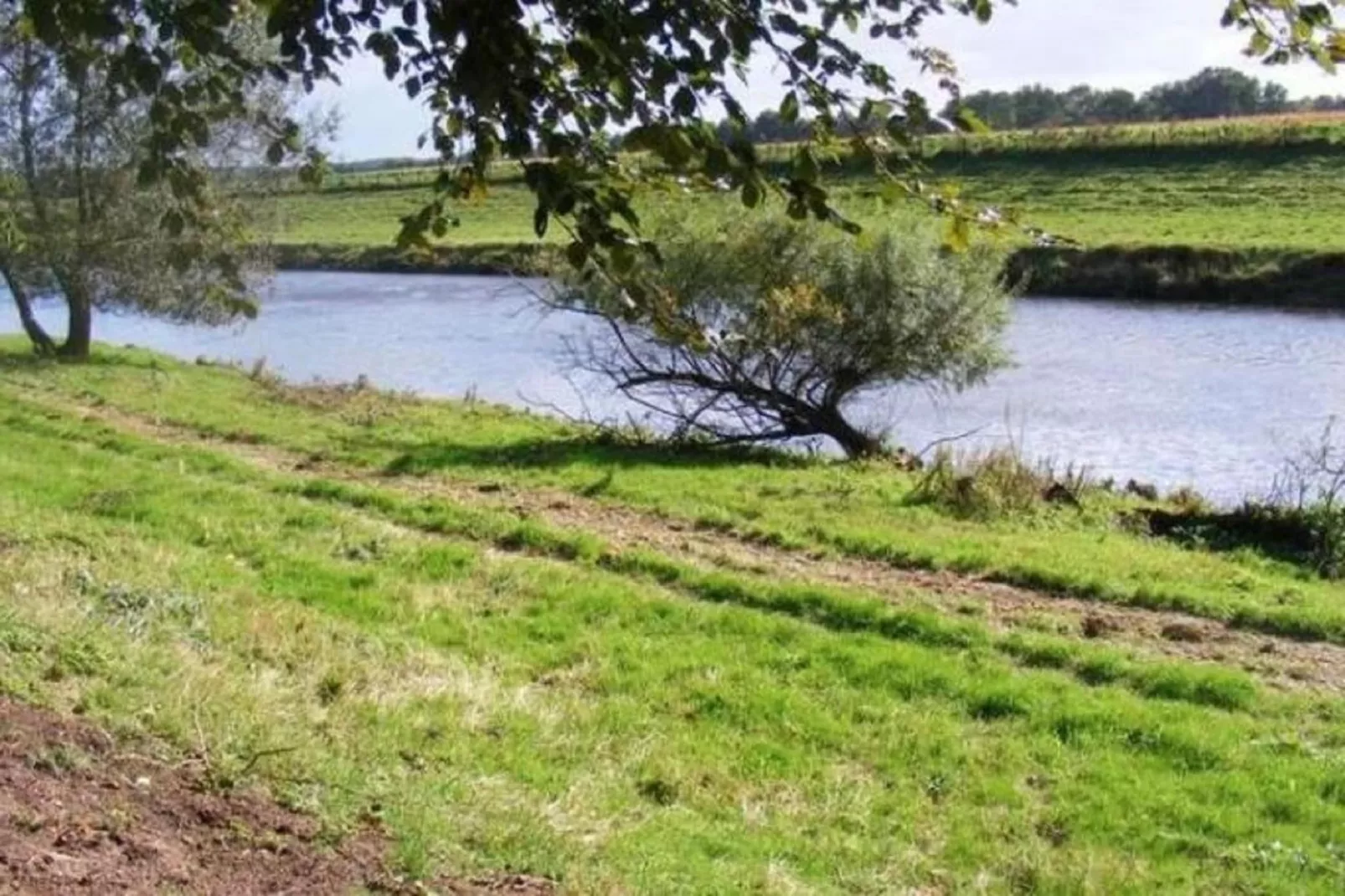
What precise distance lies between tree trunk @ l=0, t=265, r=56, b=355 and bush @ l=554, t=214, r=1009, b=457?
12.1 meters

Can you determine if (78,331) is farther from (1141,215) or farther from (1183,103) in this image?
(1183,103)

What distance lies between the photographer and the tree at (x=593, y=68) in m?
3.06

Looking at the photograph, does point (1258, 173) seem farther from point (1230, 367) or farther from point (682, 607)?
point (682, 607)

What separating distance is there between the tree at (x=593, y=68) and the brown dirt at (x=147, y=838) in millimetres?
2042

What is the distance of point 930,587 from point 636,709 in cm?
427

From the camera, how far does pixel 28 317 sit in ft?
89.4

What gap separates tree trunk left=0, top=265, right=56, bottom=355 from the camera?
27.0 m

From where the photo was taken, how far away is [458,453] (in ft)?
60.2

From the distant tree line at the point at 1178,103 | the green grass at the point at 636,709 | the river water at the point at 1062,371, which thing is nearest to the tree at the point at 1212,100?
the distant tree line at the point at 1178,103

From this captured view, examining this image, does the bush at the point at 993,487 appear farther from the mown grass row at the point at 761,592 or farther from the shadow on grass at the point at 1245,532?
the mown grass row at the point at 761,592

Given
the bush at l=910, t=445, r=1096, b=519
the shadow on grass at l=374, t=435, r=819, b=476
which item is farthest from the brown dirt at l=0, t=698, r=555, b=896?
the shadow on grass at l=374, t=435, r=819, b=476

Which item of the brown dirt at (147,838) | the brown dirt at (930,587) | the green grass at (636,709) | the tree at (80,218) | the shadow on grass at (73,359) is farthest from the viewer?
the shadow on grass at (73,359)

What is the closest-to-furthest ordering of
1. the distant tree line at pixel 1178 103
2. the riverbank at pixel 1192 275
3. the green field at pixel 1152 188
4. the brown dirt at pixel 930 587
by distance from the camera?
the brown dirt at pixel 930 587
the riverbank at pixel 1192 275
the green field at pixel 1152 188
the distant tree line at pixel 1178 103

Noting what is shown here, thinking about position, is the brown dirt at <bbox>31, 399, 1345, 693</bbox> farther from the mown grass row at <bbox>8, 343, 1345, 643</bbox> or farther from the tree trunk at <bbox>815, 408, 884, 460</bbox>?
the tree trunk at <bbox>815, 408, 884, 460</bbox>
